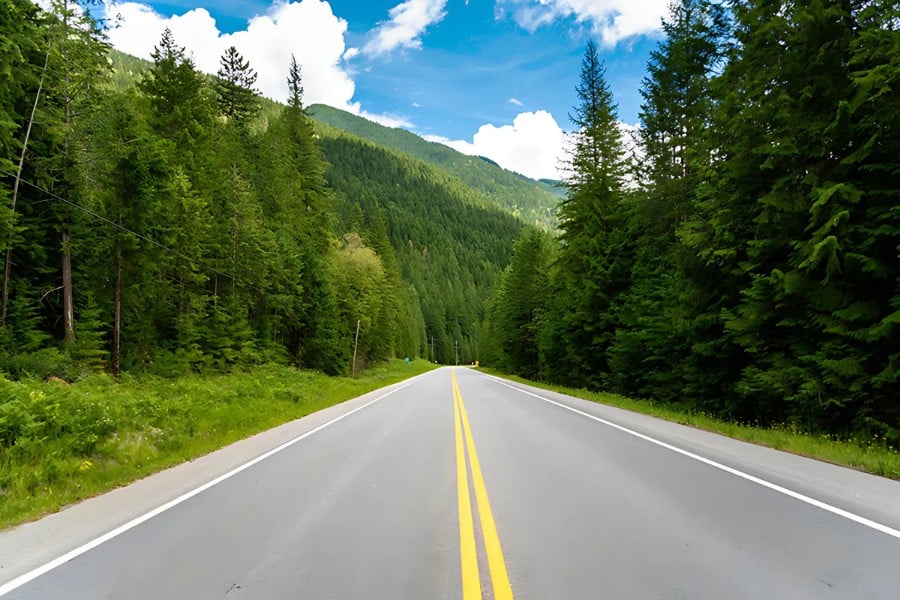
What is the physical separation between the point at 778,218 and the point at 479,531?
10750 millimetres

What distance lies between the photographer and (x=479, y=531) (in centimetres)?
488

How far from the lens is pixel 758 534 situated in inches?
186

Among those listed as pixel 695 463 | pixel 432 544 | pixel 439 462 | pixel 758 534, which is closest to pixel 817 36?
pixel 695 463

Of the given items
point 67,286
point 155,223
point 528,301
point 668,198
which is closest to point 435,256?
point 528,301

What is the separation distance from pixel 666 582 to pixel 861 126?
1078 centimetres

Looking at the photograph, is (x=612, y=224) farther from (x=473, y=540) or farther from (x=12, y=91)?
(x=12, y=91)

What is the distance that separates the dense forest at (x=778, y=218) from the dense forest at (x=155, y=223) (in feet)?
63.5

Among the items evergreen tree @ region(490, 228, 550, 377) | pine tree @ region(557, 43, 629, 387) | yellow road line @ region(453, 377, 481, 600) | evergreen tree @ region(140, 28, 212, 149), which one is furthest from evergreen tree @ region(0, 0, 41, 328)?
evergreen tree @ region(490, 228, 550, 377)

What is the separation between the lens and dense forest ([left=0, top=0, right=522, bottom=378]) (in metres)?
16.8

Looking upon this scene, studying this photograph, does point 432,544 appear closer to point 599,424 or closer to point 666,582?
point 666,582

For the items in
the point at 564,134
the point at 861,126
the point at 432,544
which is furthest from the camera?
the point at 564,134

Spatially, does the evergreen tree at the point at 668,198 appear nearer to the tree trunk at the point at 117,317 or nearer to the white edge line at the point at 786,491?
the white edge line at the point at 786,491

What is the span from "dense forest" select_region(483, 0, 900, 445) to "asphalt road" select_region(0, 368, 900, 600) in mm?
3623

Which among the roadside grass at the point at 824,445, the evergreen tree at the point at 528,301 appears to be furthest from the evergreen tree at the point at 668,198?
the evergreen tree at the point at 528,301
